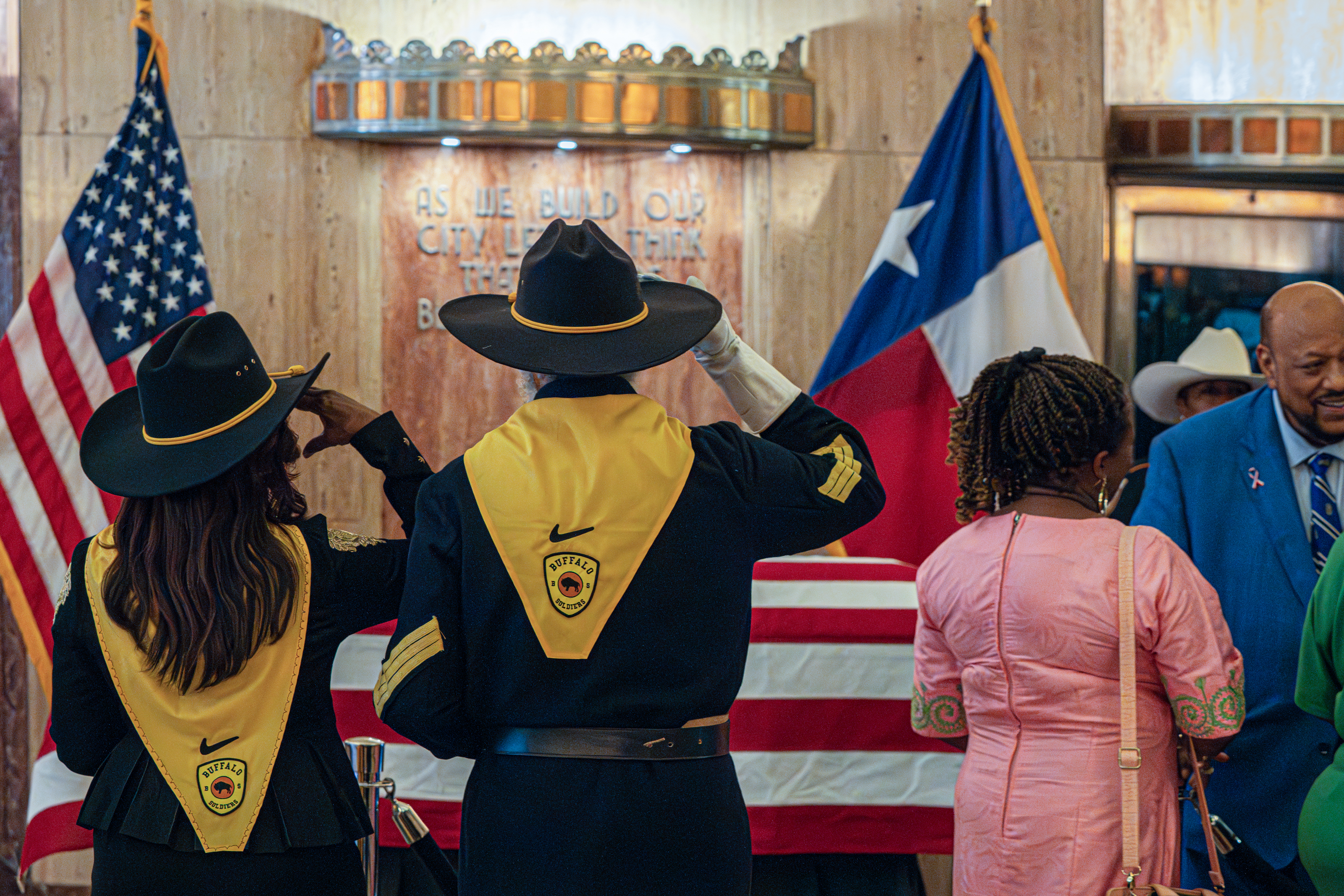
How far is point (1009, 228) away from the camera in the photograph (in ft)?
13.9

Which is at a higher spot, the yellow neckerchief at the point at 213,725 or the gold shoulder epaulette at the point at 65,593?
the gold shoulder epaulette at the point at 65,593

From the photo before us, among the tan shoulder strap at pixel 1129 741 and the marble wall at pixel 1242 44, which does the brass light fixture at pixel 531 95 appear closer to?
the marble wall at pixel 1242 44

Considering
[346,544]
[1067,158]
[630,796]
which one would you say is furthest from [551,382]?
[1067,158]

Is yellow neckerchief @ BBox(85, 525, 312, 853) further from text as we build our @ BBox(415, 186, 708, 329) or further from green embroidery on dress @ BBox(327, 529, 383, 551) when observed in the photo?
text as we build our @ BBox(415, 186, 708, 329)

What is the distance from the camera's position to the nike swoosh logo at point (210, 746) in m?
1.94

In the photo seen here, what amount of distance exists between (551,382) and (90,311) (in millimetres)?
2613

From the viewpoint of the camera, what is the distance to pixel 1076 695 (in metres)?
2.09

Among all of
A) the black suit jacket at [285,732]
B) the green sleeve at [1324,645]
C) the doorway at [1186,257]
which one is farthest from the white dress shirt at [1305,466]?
→ the doorway at [1186,257]

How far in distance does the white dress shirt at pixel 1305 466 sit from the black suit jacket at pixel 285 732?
1.93 meters

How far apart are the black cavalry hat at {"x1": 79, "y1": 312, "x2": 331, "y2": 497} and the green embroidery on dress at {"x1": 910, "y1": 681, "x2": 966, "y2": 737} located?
125 cm

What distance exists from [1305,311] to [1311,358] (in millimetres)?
100

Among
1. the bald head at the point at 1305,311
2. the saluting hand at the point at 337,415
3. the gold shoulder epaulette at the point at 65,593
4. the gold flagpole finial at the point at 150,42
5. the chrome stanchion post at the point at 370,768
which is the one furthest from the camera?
the gold flagpole finial at the point at 150,42

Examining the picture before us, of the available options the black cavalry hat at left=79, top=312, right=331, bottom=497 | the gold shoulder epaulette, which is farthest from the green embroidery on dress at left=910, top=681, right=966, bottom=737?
the gold shoulder epaulette

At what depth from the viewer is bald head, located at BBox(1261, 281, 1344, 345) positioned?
8.86 ft
